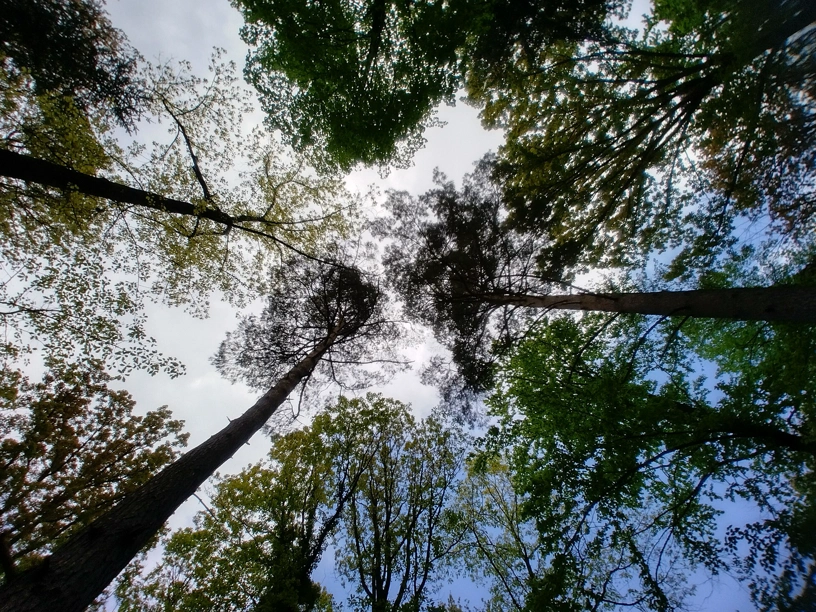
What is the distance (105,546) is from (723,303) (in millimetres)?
7574

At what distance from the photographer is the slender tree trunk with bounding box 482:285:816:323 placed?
3367 mm

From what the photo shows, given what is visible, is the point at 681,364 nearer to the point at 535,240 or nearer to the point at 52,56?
the point at 535,240

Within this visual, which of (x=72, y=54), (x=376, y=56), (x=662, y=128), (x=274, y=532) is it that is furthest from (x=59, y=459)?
(x=662, y=128)

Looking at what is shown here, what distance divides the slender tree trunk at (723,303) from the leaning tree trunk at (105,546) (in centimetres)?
716

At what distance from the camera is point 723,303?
4.13 m

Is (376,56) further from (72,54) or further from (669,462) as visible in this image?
(669,462)

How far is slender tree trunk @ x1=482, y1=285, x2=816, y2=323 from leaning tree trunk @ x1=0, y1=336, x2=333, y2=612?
7160 mm

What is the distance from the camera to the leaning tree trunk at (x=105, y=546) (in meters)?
2.21

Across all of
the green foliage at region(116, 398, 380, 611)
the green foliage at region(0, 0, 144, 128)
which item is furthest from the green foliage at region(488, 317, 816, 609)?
the green foliage at region(0, 0, 144, 128)

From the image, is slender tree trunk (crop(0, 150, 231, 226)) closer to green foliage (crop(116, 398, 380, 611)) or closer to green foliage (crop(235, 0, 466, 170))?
green foliage (crop(235, 0, 466, 170))

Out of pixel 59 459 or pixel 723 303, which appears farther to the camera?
pixel 59 459

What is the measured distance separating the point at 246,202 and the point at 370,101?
4.50 metres

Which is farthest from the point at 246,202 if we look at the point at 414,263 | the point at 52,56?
the point at 414,263

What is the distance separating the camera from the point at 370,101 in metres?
6.86
